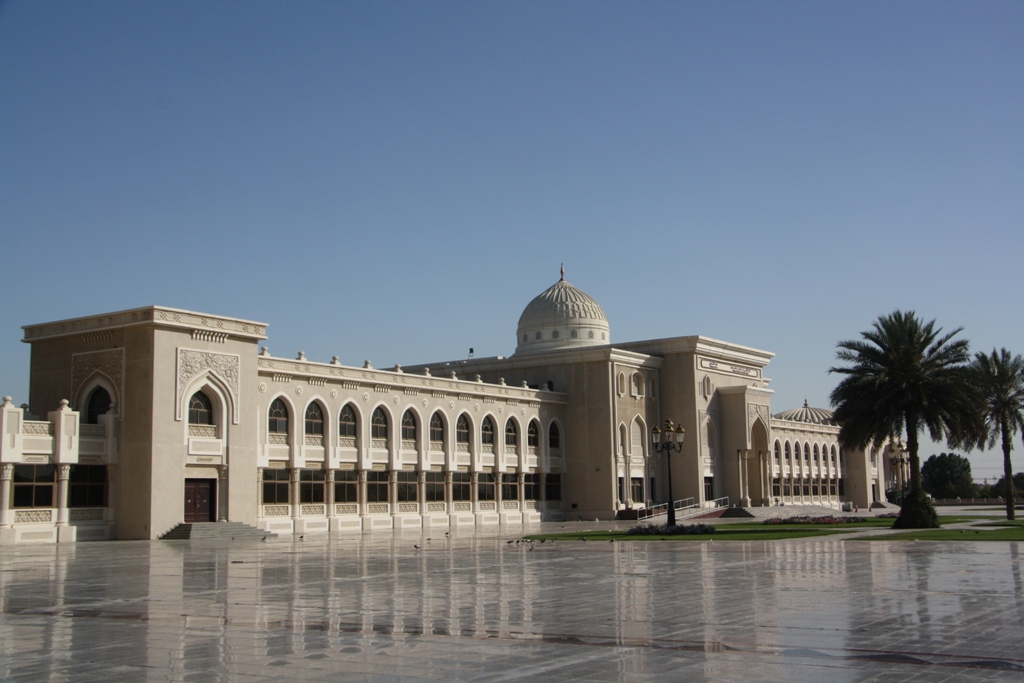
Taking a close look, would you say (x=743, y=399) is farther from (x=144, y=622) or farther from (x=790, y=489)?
(x=144, y=622)

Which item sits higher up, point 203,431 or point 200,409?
point 200,409

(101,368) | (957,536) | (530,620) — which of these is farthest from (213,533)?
(530,620)

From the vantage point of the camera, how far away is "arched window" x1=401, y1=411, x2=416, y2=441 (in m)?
46.8

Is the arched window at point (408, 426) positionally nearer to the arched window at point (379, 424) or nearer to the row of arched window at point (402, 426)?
the row of arched window at point (402, 426)

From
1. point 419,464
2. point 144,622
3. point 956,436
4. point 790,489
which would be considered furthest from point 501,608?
point 790,489

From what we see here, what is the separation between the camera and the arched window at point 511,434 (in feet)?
174

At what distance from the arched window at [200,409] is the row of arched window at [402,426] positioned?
0.03m

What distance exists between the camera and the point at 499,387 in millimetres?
52406

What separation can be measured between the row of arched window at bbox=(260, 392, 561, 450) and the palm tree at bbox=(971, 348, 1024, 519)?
21.9 m

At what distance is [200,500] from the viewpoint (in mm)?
36781

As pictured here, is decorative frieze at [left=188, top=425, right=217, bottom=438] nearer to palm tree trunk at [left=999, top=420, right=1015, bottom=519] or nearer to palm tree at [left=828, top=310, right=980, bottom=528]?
palm tree at [left=828, top=310, right=980, bottom=528]

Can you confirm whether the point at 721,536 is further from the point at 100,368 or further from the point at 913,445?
the point at 100,368

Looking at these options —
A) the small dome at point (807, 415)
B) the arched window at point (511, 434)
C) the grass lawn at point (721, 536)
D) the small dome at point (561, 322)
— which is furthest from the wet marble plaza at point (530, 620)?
the small dome at point (807, 415)

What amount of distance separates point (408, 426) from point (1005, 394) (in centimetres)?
2461
